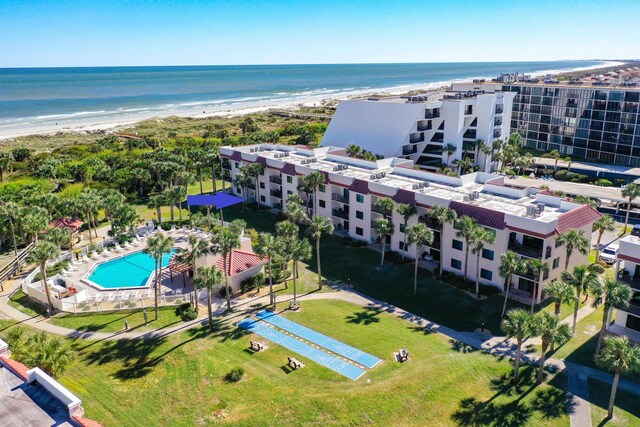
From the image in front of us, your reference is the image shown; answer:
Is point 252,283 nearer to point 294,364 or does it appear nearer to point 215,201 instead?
point 294,364

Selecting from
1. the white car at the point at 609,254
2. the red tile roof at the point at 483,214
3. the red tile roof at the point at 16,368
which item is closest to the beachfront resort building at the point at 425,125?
the white car at the point at 609,254

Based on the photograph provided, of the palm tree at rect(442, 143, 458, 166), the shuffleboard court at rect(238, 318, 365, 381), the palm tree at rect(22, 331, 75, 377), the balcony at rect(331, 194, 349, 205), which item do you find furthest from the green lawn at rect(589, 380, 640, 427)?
the palm tree at rect(442, 143, 458, 166)

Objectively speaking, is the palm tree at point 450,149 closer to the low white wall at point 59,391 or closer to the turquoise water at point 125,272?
the turquoise water at point 125,272

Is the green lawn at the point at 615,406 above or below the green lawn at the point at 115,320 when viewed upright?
below

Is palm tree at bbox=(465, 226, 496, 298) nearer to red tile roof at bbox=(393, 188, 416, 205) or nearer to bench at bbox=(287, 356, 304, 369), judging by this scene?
red tile roof at bbox=(393, 188, 416, 205)

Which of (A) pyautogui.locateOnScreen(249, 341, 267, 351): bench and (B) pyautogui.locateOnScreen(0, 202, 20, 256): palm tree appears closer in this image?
(A) pyautogui.locateOnScreen(249, 341, 267, 351): bench
